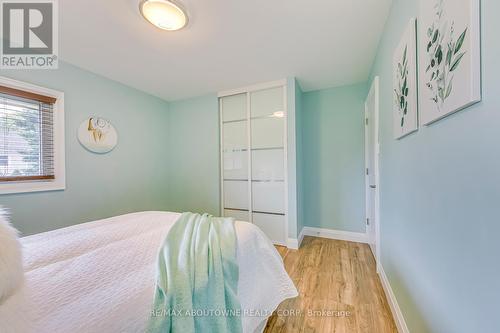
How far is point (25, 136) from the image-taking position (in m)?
1.99

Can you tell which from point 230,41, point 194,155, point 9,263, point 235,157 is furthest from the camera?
point 194,155

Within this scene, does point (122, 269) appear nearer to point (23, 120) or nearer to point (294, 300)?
point (294, 300)

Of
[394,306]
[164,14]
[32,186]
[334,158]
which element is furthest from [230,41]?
[394,306]

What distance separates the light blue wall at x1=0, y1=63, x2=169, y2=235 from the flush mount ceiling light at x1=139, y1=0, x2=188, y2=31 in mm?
1504

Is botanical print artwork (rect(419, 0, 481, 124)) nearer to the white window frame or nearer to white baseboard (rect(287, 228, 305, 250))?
white baseboard (rect(287, 228, 305, 250))

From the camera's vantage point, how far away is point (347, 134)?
2984 mm

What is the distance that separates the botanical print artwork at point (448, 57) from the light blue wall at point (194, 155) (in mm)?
2738

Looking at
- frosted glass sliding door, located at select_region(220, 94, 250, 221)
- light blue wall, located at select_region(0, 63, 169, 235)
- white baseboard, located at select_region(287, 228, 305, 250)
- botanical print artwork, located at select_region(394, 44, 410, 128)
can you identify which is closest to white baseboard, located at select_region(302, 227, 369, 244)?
white baseboard, located at select_region(287, 228, 305, 250)

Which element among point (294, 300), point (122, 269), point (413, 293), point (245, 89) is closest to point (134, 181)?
point (245, 89)

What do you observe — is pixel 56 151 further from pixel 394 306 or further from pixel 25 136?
pixel 394 306

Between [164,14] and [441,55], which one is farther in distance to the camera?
[164,14]

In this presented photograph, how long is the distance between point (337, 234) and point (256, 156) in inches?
69.1

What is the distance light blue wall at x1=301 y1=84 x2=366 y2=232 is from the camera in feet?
9.56

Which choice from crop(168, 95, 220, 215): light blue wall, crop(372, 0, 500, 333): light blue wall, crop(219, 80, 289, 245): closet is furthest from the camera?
crop(168, 95, 220, 215): light blue wall
